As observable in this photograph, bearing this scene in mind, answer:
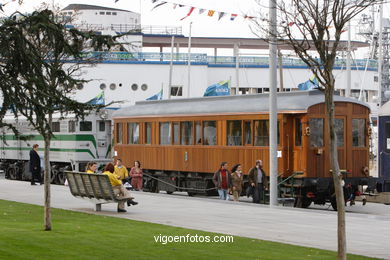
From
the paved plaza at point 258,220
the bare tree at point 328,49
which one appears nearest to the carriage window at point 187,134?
the paved plaza at point 258,220

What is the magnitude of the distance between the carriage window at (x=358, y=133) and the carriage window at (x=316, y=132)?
4.49ft

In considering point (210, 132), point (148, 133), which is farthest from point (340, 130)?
point (148, 133)

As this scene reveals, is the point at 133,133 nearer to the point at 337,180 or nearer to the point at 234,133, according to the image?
the point at 234,133

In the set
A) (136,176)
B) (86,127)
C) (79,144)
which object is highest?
(86,127)

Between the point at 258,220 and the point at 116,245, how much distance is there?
21.0 feet

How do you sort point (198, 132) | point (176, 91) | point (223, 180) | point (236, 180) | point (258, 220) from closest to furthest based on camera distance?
point (258, 220)
point (236, 180)
point (223, 180)
point (198, 132)
point (176, 91)

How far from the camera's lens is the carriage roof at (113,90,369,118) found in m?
28.3

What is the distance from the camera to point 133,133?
123ft

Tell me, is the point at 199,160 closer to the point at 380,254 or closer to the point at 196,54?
the point at 380,254

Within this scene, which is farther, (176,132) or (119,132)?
(119,132)

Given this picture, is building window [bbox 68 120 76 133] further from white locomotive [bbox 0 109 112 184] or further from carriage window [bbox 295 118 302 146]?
carriage window [bbox 295 118 302 146]

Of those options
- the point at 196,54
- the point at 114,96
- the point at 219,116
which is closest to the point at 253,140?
the point at 219,116

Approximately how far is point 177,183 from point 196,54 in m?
44.1

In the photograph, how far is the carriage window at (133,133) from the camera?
1459 inches
